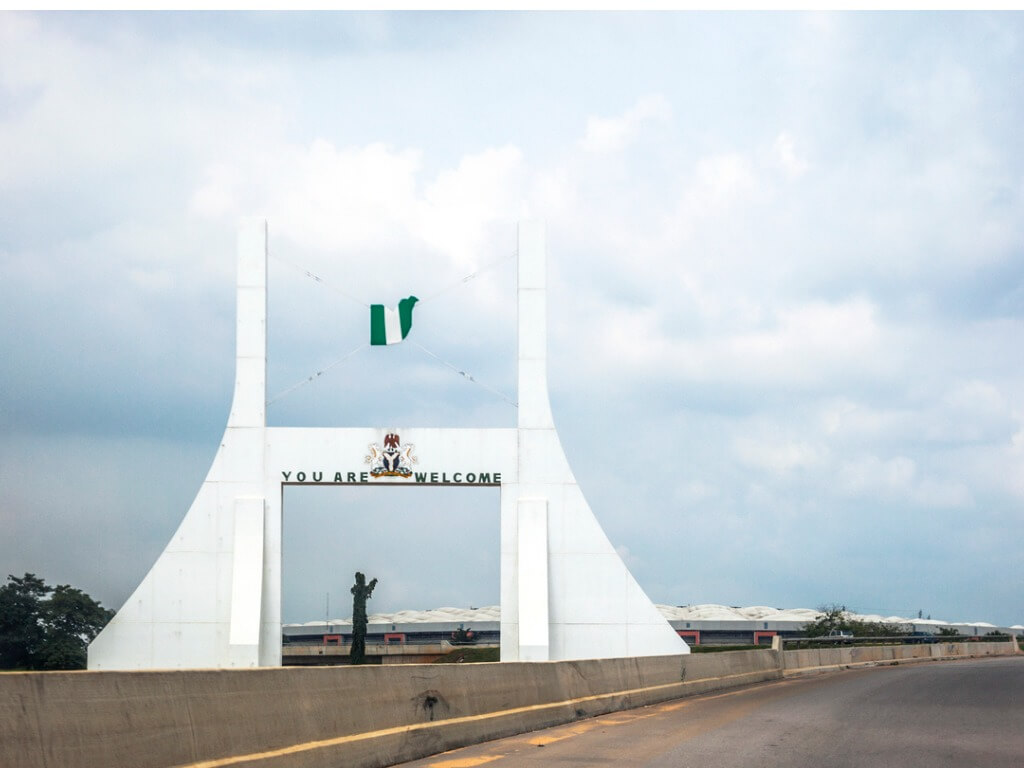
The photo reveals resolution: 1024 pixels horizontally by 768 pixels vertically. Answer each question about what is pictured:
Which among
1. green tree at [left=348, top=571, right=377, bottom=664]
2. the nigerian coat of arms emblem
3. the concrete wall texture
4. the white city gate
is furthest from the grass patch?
the concrete wall texture

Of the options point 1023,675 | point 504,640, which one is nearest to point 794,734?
point 1023,675

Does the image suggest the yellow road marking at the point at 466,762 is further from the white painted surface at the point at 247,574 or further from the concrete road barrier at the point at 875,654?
the white painted surface at the point at 247,574

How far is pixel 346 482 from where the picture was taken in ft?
131

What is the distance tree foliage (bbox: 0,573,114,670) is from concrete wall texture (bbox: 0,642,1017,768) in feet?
90.5

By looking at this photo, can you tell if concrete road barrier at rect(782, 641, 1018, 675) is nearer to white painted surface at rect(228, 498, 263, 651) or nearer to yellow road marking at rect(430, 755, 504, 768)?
white painted surface at rect(228, 498, 263, 651)

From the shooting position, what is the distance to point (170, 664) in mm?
39281

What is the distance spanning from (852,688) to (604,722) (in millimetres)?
10671

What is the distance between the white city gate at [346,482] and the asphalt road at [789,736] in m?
16.5

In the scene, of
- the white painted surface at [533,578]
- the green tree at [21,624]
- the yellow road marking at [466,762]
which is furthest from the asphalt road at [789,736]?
the green tree at [21,624]

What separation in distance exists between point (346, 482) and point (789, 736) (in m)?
26.6

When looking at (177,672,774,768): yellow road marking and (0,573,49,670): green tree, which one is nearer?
(177,672,774,768): yellow road marking

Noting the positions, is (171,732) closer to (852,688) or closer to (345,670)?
(345,670)

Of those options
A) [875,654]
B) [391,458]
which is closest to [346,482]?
[391,458]

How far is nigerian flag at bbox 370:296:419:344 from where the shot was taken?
40312mm
